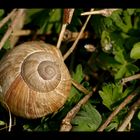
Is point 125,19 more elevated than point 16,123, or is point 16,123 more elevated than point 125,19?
point 125,19

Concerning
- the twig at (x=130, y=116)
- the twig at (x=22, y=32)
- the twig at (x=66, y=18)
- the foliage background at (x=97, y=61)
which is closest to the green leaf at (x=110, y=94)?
the foliage background at (x=97, y=61)

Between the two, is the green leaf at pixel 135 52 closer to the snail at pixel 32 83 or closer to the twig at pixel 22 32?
the snail at pixel 32 83

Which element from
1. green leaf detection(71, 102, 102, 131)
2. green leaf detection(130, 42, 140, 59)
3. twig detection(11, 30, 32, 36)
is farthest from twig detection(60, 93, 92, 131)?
twig detection(11, 30, 32, 36)

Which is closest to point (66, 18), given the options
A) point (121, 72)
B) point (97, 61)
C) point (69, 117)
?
point (97, 61)

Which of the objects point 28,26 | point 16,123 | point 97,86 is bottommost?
point 16,123
